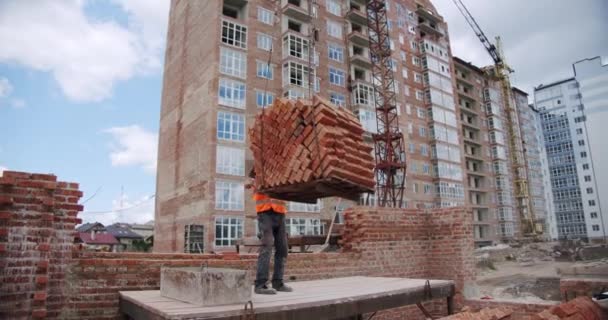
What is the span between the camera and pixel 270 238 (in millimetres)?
5066

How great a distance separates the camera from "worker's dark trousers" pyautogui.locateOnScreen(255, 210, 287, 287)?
4912 mm

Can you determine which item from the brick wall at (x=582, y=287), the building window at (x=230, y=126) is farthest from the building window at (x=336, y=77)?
the brick wall at (x=582, y=287)

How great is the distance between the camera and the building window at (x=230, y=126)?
28.1 meters

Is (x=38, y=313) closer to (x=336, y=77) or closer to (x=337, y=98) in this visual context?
(x=337, y=98)

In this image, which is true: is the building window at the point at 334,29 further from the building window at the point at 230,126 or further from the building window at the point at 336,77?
the building window at the point at 230,126

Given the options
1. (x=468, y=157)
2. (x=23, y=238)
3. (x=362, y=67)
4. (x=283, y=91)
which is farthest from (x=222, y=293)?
(x=468, y=157)

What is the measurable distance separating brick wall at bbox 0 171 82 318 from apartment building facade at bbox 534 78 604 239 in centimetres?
6818

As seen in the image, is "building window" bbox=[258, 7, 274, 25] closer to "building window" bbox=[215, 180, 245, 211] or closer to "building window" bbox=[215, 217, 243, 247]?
"building window" bbox=[215, 180, 245, 211]

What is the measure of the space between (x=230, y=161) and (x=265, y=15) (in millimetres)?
13702

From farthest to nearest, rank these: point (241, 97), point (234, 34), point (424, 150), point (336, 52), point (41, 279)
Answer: point (424, 150) → point (336, 52) → point (234, 34) → point (241, 97) → point (41, 279)

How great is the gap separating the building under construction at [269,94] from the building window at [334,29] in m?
0.14

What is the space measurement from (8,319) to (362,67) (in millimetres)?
39968

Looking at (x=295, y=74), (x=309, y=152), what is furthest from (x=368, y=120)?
(x=309, y=152)

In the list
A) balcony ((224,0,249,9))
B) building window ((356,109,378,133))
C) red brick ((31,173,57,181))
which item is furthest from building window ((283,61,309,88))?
red brick ((31,173,57,181))
